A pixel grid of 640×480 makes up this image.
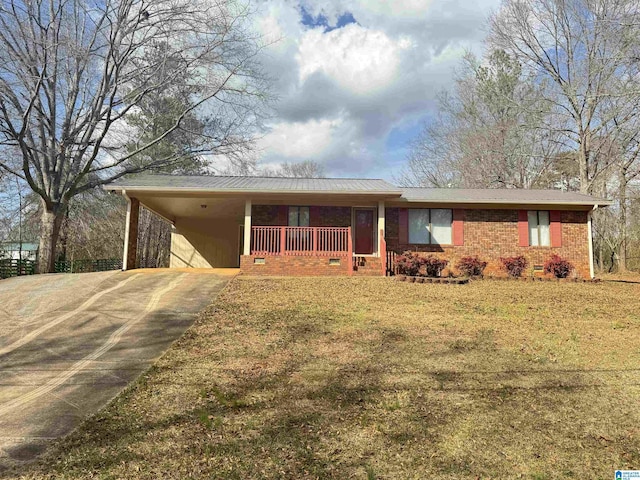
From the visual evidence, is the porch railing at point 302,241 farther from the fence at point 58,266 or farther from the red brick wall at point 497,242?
the fence at point 58,266

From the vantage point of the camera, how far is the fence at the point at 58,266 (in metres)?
13.9

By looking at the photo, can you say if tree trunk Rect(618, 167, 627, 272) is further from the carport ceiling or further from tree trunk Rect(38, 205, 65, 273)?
tree trunk Rect(38, 205, 65, 273)

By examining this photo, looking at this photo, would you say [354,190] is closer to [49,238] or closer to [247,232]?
[247,232]

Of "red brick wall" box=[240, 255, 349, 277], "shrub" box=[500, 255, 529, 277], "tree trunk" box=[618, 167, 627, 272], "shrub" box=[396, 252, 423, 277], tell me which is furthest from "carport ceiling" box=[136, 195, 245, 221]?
"tree trunk" box=[618, 167, 627, 272]

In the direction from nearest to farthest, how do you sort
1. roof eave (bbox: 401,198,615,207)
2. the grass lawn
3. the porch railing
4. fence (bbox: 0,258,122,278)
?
the grass lawn → the porch railing → roof eave (bbox: 401,198,615,207) → fence (bbox: 0,258,122,278)

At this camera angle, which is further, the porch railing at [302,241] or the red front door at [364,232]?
the red front door at [364,232]

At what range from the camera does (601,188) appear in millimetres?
21891

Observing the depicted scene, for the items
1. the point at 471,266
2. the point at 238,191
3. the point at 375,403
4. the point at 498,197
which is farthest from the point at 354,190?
the point at 375,403

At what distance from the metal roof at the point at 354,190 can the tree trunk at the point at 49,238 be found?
3.67 m

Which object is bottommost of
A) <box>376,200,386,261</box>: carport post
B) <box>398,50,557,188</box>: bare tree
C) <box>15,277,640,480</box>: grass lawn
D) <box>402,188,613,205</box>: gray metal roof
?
<box>15,277,640,480</box>: grass lawn

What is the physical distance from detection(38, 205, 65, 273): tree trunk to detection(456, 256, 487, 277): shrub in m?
14.7

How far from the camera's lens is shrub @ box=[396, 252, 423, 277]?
11.7m

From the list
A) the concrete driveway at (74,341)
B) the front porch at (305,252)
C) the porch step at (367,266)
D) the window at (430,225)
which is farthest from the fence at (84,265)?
the window at (430,225)

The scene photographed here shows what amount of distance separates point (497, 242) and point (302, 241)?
22.9 ft
